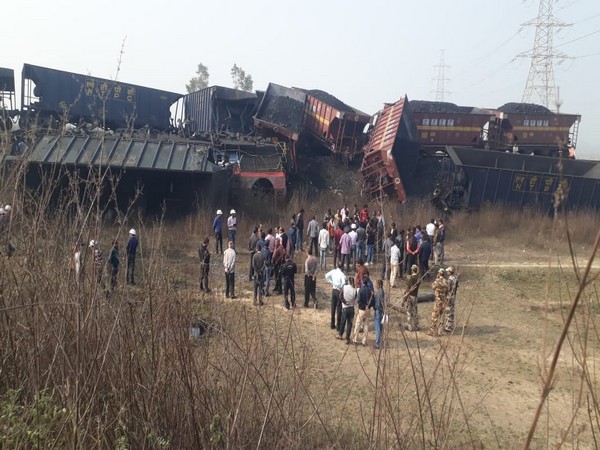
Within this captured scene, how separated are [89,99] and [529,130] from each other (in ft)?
65.5

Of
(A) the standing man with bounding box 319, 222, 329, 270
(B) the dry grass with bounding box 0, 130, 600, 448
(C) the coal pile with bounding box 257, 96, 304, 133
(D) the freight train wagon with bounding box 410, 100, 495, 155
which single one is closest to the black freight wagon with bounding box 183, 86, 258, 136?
(C) the coal pile with bounding box 257, 96, 304, 133

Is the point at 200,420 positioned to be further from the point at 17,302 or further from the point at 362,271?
the point at 362,271

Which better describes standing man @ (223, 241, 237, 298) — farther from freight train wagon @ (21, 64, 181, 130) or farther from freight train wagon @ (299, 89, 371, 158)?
freight train wagon @ (299, 89, 371, 158)

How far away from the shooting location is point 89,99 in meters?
19.9

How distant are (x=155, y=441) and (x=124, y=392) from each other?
353 millimetres

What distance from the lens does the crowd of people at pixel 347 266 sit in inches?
328

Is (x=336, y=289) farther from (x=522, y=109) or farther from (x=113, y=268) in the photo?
(x=522, y=109)

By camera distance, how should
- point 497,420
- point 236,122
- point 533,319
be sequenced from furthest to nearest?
point 236,122 < point 533,319 < point 497,420

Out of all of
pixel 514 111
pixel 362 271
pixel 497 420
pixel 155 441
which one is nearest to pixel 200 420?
pixel 155 441

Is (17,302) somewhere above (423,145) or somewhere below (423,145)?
below

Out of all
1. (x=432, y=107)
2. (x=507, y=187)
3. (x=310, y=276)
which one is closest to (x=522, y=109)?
(x=432, y=107)

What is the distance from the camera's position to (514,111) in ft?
81.4

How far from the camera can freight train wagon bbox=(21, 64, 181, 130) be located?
60.0 feet

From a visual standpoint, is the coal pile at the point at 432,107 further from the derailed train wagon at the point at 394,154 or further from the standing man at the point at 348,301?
the standing man at the point at 348,301
